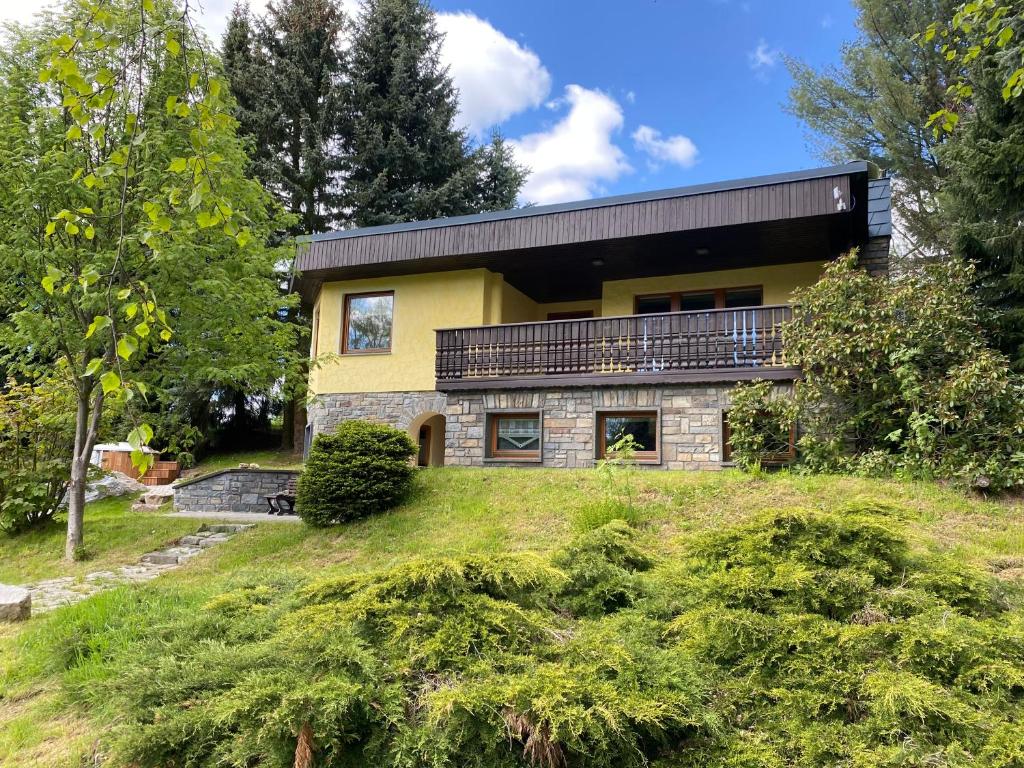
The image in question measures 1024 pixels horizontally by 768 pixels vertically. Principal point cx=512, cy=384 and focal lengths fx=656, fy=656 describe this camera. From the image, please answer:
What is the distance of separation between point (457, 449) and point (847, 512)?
27.7 feet

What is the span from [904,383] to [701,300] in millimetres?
5481

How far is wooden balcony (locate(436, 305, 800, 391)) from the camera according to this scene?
9789 millimetres

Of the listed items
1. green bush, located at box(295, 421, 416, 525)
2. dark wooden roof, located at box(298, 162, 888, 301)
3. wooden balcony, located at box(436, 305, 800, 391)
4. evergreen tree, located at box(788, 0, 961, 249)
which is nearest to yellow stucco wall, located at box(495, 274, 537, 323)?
dark wooden roof, located at box(298, 162, 888, 301)

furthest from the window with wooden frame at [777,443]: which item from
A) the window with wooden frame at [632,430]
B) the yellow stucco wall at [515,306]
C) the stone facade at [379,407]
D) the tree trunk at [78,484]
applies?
the tree trunk at [78,484]

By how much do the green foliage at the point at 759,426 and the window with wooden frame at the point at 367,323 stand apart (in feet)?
24.0

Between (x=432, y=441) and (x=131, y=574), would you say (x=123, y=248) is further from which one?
(x=432, y=441)

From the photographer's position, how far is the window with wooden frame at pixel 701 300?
40.2ft

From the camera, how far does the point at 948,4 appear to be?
46.3 ft

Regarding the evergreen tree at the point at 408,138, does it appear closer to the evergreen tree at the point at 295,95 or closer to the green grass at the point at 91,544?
the evergreen tree at the point at 295,95

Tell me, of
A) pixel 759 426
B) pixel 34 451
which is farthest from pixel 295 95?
pixel 759 426

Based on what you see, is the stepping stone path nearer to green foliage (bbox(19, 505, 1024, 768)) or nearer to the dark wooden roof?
green foliage (bbox(19, 505, 1024, 768))

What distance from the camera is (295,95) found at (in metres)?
20.9

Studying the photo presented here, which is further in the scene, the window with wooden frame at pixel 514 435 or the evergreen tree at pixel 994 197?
the window with wooden frame at pixel 514 435

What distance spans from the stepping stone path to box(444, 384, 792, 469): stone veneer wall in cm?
383
